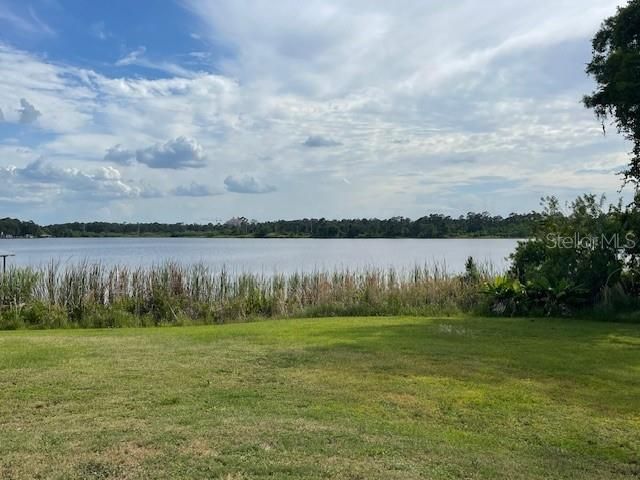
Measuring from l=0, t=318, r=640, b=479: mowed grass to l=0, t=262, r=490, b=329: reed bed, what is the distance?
16.0ft

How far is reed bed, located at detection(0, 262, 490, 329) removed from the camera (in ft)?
45.8

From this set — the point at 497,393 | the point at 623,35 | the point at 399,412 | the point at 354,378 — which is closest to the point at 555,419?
the point at 497,393

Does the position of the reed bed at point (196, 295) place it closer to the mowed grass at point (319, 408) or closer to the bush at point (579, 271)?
the bush at point (579, 271)

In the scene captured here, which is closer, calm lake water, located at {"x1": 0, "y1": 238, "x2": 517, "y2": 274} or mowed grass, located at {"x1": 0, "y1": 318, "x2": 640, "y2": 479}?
mowed grass, located at {"x1": 0, "y1": 318, "x2": 640, "y2": 479}

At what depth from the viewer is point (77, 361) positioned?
7.36 m

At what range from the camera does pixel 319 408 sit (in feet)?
17.5

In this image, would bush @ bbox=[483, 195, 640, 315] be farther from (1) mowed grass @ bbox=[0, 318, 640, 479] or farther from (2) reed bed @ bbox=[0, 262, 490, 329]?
(1) mowed grass @ bbox=[0, 318, 640, 479]

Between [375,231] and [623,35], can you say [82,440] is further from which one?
[375,231]

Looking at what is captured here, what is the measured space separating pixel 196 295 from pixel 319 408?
10521 mm

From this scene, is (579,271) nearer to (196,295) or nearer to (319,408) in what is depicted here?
(196,295)

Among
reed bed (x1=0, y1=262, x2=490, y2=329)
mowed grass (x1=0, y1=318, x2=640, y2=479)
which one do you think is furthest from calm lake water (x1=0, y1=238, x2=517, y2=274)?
mowed grass (x1=0, y1=318, x2=640, y2=479)

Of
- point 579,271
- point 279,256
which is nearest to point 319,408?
point 579,271

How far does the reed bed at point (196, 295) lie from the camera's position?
45.8 ft

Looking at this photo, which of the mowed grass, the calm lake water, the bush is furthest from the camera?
the calm lake water
